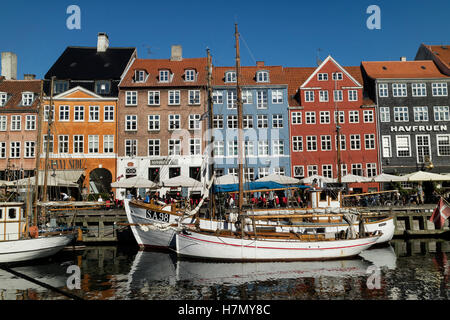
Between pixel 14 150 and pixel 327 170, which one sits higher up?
pixel 14 150

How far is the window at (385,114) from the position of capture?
41750 millimetres

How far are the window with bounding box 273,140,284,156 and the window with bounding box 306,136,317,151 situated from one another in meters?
2.84

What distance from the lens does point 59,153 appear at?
40.5 meters

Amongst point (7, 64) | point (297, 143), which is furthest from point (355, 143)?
point (7, 64)

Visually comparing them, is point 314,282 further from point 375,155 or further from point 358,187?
point 375,155

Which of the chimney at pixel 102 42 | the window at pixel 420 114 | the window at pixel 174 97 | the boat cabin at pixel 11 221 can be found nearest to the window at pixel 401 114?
the window at pixel 420 114

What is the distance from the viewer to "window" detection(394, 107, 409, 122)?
41.8 metres

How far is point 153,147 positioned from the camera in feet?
134

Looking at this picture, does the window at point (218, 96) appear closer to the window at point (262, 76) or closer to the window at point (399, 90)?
the window at point (262, 76)

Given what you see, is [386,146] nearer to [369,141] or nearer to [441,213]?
[369,141]

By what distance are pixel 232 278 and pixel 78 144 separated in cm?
2916

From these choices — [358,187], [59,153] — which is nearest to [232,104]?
[358,187]
